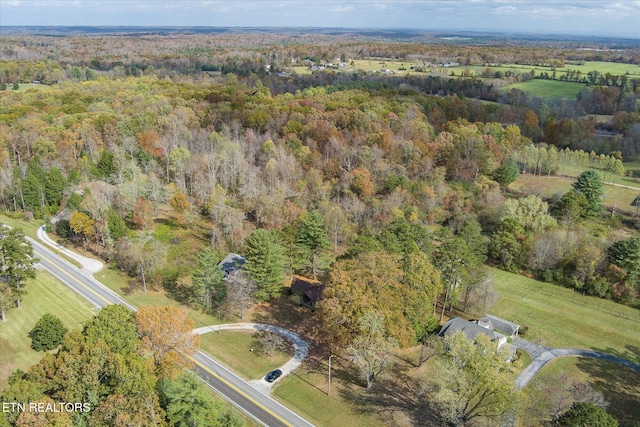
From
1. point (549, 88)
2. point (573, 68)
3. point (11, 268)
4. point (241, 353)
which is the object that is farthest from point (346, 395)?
point (573, 68)

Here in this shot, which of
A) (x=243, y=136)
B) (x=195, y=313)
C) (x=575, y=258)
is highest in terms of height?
(x=243, y=136)

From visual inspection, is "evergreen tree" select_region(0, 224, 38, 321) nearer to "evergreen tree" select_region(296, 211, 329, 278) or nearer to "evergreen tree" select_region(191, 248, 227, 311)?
"evergreen tree" select_region(191, 248, 227, 311)

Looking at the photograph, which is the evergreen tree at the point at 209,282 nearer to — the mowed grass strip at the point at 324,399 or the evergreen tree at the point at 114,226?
the mowed grass strip at the point at 324,399

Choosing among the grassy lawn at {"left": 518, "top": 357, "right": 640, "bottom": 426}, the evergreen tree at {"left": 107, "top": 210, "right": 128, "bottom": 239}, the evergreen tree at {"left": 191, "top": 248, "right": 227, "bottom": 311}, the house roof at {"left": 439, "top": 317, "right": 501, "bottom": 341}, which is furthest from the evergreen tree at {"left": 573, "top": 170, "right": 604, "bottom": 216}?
the evergreen tree at {"left": 107, "top": 210, "right": 128, "bottom": 239}

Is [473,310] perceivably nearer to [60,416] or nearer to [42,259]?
[60,416]

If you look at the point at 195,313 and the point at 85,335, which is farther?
the point at 195,313

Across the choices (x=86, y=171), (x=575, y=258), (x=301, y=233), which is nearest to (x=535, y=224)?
(x=575, y=258)

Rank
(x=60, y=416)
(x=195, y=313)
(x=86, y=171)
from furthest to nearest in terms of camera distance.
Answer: (x=86, y=171) < (x=195, y=313) < (x=60, y=416)
